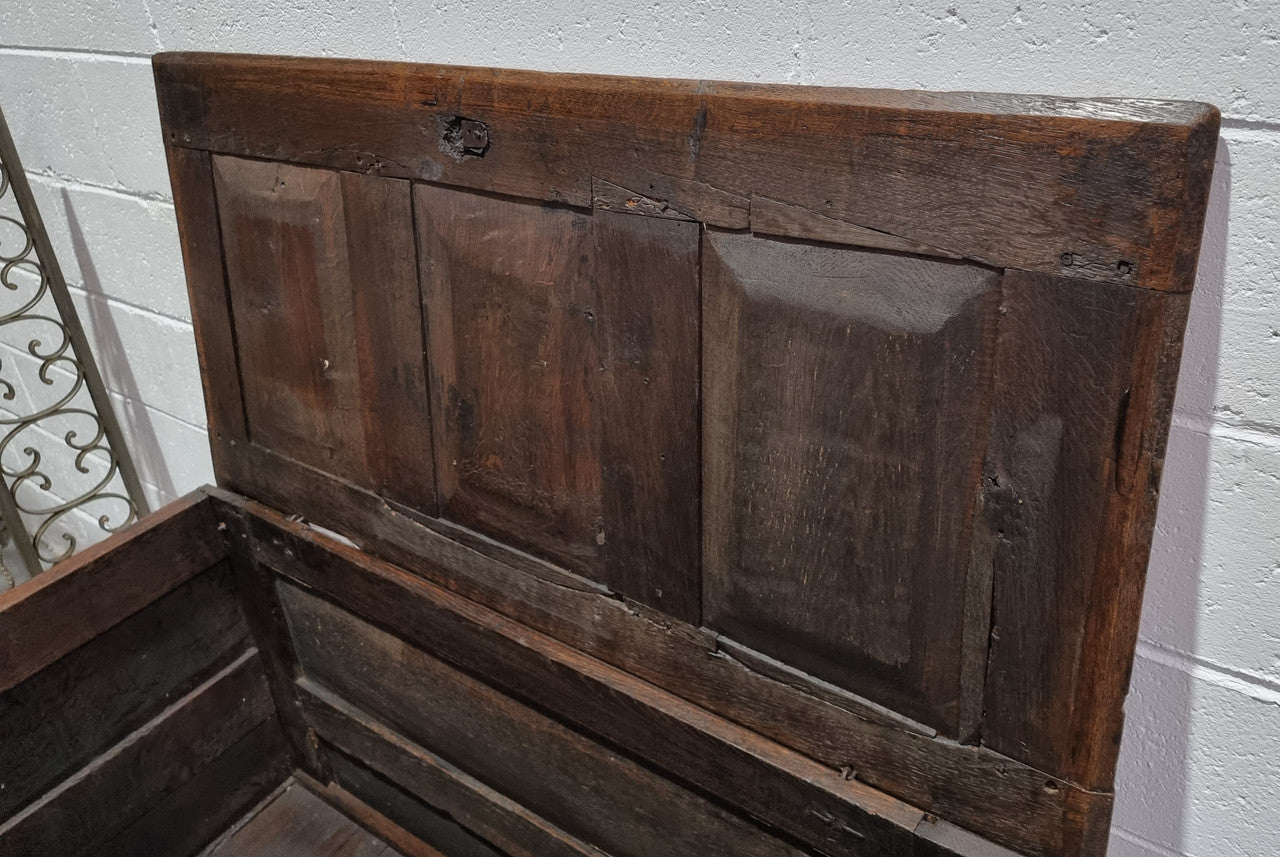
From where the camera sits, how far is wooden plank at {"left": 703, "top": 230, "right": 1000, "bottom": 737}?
2.22 ft

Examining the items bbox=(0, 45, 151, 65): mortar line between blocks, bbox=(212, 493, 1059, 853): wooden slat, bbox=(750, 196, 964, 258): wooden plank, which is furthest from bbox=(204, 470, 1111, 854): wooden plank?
bbox=(0, 45, 151, 65): mortar line between blocks

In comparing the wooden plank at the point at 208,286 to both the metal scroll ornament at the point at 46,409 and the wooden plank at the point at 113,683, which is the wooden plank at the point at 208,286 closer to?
the wooden plank at the point at 113,683

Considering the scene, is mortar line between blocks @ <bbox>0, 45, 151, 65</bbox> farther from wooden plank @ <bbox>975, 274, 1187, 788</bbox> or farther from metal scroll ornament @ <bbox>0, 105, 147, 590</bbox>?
wooden plank @ <bbox>975, 274, 1187, 788</bbox>

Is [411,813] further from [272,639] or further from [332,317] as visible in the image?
[332,317]

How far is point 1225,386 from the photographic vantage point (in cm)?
72

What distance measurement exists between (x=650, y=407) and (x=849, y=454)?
171 millimetres

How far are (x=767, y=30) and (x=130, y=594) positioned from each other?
0.97 m

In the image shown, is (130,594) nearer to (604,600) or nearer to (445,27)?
(604,600)

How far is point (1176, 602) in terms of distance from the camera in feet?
2.65

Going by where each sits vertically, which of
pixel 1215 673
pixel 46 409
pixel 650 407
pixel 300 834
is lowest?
pixel 300 834

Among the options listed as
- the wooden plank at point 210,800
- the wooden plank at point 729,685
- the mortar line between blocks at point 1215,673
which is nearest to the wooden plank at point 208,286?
the wooden plank at point 729,685

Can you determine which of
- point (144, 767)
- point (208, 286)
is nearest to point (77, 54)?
point (208, 286)

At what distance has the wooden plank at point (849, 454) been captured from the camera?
677 millimetres

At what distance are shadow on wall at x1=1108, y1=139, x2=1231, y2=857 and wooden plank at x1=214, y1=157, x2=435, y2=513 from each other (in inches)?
25.2
